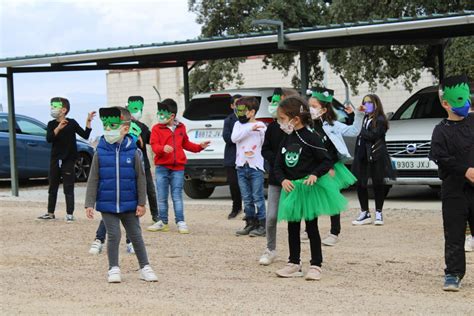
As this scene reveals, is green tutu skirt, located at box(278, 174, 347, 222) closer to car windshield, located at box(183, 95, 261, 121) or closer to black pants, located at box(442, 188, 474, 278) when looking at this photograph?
black pants, located at box(442, 188, 474, 278)

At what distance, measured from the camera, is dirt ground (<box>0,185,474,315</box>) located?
6.82 metres

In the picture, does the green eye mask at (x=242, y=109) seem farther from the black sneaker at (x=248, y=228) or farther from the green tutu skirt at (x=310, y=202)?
the green tutu skirt at (x=310, y=202)

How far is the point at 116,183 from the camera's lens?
7.99 m

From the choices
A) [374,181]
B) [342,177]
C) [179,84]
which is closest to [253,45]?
[374,181]

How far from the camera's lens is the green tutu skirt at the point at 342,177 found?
9195mm

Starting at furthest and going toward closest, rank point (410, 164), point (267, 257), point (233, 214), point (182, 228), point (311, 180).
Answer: point (410, 164) < point (233, 214) < point (182, 228) < point (267, 257) < point (311, 180)

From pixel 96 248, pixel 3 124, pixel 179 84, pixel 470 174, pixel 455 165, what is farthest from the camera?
pixel 179 84

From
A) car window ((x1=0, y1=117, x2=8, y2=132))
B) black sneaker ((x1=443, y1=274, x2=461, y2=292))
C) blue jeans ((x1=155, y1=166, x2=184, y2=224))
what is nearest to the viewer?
black sneaker ((x1=443, y1=274, x2=461, y2=292))

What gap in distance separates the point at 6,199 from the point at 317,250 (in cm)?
1060

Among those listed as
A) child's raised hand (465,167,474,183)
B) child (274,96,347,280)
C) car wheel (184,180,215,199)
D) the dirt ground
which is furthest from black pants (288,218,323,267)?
car wheel (184,180,215,199)

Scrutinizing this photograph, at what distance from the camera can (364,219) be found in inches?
472

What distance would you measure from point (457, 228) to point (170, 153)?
15.5ft

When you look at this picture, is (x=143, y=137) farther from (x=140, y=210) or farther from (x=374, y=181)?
(x=140, y=210)

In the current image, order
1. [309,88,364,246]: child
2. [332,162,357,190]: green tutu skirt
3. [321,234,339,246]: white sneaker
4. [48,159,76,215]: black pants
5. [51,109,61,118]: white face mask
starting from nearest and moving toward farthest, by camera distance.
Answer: [332,162,357,190]: green tutu skirt, [309,88,364,246]: child, [321,234,339,246]: white sneaker, [51,109,61,118]: white face mask, [48,159,76,215]: black pants
